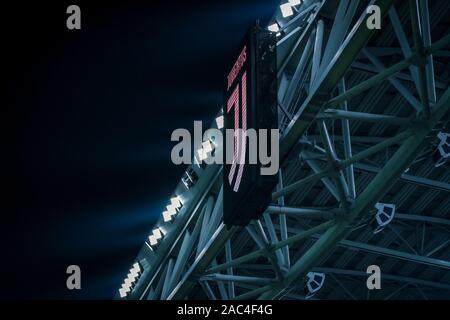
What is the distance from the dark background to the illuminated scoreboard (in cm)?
166

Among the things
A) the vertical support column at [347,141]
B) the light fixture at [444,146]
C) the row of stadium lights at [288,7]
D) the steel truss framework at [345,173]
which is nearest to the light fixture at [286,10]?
the row of stadium lights at [288,7]

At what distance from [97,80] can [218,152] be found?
9.47ft

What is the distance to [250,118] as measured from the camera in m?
10.6

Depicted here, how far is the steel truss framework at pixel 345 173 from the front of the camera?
39.1 feet

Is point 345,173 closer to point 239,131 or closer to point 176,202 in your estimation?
point 176,202

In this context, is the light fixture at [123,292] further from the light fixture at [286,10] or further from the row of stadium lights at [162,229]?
the light fixture at [286,10]

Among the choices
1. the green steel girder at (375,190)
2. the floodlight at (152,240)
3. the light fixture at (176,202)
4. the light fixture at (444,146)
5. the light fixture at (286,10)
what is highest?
the light fixture at (286,10)

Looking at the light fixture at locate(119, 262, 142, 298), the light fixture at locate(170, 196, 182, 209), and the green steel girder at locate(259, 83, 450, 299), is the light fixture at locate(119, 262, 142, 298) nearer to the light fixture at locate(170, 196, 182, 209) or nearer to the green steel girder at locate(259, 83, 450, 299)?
the light fixture at locate(170, 196, 182, 209)

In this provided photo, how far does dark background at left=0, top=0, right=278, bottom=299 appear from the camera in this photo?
41.3ft
